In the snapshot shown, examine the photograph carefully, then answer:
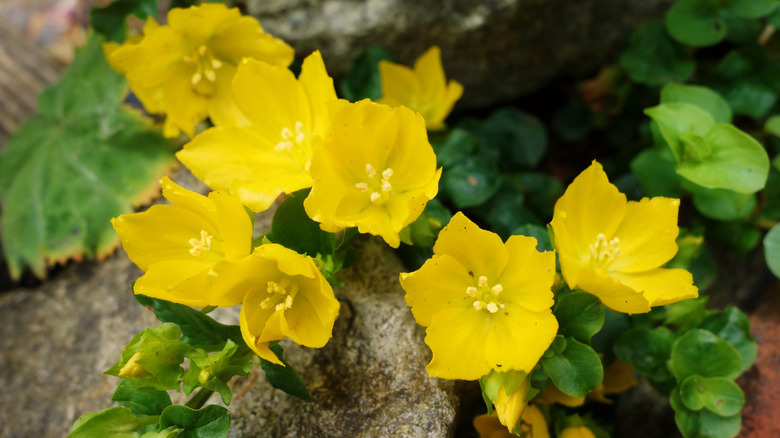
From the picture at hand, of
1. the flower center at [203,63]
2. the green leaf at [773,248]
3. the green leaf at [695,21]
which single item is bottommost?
the green leaf at [773,248]

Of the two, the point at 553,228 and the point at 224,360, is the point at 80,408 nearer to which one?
the point at 224,360

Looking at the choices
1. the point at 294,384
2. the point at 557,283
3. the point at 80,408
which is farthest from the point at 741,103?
the point at 80,408

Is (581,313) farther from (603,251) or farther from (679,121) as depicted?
(679,121)

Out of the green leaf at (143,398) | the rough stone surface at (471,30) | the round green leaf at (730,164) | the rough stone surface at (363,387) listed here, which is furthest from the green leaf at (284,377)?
the rough stone surface at (471,30)

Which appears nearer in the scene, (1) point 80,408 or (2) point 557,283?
(2) point 557,283

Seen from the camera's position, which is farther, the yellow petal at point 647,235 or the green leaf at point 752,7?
the green leaf at point 752,7

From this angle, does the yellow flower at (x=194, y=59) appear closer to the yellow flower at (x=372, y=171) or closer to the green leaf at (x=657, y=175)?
the yellow flower at (x=372, y=171)
